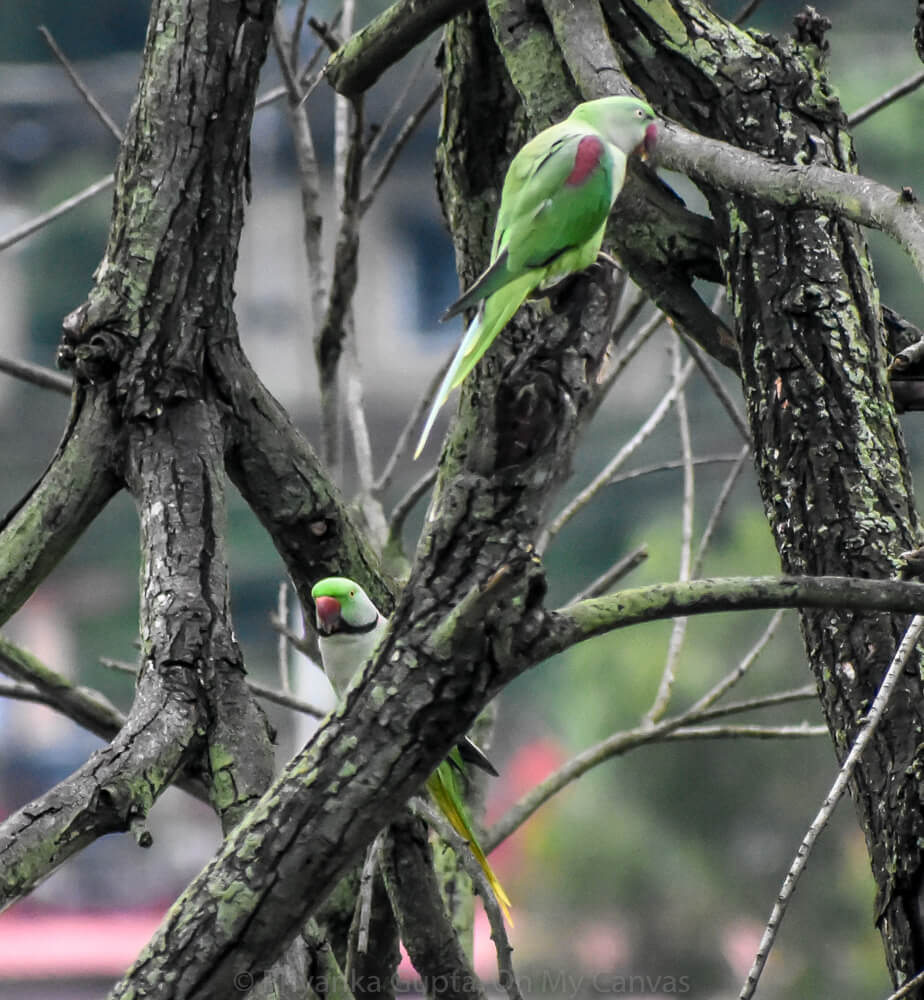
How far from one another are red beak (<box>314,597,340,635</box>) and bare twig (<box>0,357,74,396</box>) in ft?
2.14

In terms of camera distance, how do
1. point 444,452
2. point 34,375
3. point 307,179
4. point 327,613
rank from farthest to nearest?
point 307,179 < point 34,375 < point 327,613 < point 444,452

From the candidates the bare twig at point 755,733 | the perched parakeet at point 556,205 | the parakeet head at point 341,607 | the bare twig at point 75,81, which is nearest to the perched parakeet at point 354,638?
the parakeet head at point 341,607

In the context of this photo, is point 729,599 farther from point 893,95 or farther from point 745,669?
point 893,95

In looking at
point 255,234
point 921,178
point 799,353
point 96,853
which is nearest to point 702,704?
point 799,353

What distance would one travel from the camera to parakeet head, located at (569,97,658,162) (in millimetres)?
1492

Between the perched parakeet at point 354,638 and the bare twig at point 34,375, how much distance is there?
0.66m

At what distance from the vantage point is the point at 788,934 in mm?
6816

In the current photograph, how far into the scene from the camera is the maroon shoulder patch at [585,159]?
1.49 metres

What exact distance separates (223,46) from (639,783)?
18.5 feet

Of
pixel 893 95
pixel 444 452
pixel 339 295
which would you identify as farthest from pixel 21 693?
pixel 893 95

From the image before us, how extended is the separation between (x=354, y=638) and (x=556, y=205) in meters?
0.69

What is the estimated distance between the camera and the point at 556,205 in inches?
57.5

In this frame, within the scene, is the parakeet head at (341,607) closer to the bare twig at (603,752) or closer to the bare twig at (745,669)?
the bare twig at (603,752)

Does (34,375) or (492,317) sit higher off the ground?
(34,375)
